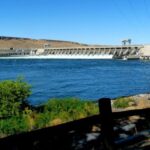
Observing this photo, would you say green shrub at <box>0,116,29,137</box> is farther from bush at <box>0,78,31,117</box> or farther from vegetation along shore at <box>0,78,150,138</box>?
bush at <box>0,78,31,117</box>

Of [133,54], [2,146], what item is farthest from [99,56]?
[2,146]

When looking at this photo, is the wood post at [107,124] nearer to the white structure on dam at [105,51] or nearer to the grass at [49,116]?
the grass at [49,116]

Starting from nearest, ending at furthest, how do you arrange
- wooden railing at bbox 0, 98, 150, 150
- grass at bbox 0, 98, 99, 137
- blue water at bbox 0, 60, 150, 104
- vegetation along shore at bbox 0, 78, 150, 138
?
wooden railing at bbox 0, 98, 150, 150
grass at bbox 0, 98, 99, 137
vegetation along shore at bbox 0, 78, 150, 138
blue water at bbox 0, 60, 150, 104

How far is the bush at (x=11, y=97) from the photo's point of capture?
15.3m

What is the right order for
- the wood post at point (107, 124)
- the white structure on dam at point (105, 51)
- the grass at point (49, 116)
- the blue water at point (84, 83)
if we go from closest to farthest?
1. the wood post at point (107, 124)
2. the grass at point (49, 116)
3. the blue water at point (84, 83)
4. the white structure on dam at point (105, 51)

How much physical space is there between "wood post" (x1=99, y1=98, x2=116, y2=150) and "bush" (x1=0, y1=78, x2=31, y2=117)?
885 cm

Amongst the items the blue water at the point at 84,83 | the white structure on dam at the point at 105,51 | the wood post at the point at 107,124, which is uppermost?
the wood post at the point at 107,124

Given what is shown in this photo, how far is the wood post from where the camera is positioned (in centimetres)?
647

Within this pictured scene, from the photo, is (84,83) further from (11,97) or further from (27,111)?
(27,111)

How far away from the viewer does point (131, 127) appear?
1104 centimetres

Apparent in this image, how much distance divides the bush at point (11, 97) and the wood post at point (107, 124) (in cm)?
885

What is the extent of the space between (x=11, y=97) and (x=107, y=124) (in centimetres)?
935

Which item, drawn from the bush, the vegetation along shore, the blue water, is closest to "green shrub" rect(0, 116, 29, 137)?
the vegetation along shore

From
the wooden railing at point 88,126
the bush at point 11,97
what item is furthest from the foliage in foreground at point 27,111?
the wooden railing at point 88,126
